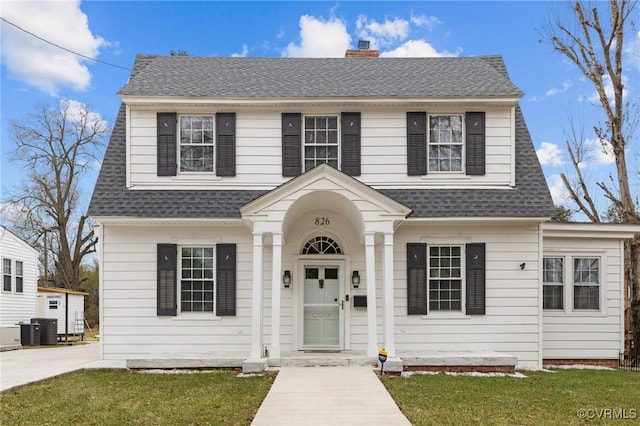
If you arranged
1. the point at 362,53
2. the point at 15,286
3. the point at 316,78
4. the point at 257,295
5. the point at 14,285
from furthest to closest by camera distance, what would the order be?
the point at 15,286, the point at 14,285, the point at 362,53, the point at 316,78, the point at 257,295

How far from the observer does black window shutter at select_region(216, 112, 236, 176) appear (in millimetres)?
12648

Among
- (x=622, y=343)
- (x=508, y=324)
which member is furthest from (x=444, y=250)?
(x=622, y=343)

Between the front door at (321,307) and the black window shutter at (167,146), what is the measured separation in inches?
148

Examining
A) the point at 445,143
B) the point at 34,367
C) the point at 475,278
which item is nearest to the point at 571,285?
the point at 475,278

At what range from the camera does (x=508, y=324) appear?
1228cm

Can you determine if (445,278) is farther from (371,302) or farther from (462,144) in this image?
(462,144)

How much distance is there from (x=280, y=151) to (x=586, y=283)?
7791mm

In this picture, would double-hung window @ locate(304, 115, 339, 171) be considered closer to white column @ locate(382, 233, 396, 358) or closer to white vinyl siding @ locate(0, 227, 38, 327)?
white column @ locate(382, 233, 396, 358)

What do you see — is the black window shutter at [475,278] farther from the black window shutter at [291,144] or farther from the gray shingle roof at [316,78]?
the black window shutter at [291,144]

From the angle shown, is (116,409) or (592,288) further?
(592,288)

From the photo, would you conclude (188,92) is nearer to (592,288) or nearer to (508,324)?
(508,324)

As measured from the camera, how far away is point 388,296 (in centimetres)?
1099

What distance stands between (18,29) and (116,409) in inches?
425

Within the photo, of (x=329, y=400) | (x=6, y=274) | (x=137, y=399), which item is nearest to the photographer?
(x=329, y=400)
